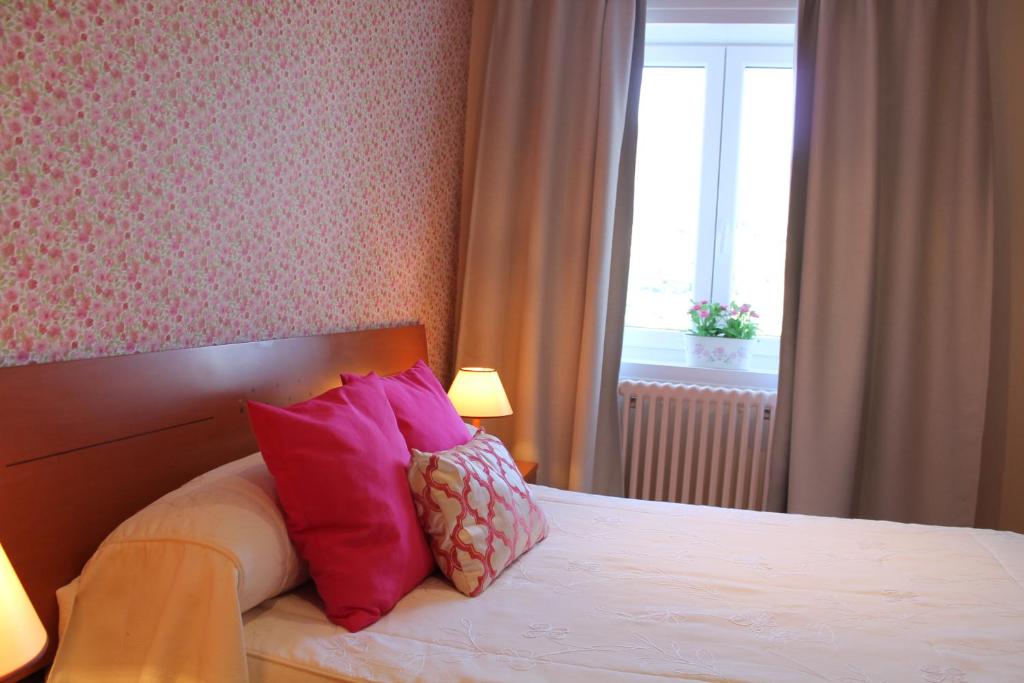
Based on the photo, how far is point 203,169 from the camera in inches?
69.2

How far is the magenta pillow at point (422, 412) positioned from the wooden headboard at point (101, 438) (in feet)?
0.96

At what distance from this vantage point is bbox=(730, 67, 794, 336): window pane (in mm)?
3488

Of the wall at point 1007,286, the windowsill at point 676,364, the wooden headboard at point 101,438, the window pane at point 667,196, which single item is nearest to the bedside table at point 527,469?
the windowsill at point 676,364

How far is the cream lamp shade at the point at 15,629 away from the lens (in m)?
0.88

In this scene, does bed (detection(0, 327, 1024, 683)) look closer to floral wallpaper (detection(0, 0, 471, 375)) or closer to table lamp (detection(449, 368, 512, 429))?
floral wallpaper (detection(0, 0, 471, 375))

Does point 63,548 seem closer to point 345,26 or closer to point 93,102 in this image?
point 93,102

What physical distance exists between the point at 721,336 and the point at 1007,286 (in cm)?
106

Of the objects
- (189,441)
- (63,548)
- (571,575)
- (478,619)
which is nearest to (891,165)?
(571,575)

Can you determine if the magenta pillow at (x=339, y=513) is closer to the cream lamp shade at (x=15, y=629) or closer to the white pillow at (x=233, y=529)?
the white pillow at (x=233, y=529)

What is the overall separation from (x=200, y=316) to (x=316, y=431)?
1.44 ft

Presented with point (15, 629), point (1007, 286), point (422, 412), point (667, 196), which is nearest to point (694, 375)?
point (667, 196)

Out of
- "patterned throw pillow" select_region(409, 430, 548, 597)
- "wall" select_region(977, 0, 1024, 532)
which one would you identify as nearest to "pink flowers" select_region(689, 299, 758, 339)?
"wall" select_region(977, 0, 1024, 532)

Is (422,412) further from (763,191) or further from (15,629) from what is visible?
(763,191)

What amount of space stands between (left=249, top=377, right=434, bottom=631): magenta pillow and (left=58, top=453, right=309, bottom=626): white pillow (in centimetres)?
5
